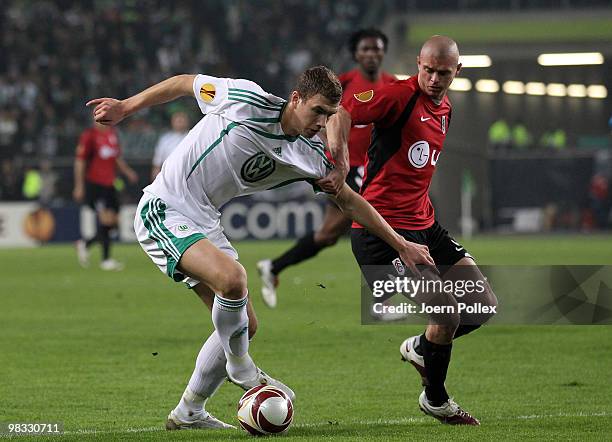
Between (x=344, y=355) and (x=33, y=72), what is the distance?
21.4m

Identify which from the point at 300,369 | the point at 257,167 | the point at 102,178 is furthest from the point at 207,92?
the point at 102,178

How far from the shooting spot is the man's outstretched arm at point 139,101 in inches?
223

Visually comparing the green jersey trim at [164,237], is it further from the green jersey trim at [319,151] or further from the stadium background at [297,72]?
the stadium background at [297,72]

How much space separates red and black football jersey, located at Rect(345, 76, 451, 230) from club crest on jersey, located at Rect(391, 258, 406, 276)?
0.59 feet

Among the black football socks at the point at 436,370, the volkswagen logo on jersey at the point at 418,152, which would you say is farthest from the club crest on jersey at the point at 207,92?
the black football socks at the point at 436,370

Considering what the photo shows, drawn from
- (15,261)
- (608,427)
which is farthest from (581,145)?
(608,427)

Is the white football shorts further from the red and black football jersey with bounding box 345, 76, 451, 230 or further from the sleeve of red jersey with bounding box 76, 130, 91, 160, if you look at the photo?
the sleeve of red jersey with bounding box 76, 130, 91, 160

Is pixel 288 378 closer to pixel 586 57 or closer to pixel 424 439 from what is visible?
pixel 424 439

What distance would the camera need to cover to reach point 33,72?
28625 mm

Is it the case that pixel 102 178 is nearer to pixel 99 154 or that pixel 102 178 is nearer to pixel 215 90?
pixel 99 154

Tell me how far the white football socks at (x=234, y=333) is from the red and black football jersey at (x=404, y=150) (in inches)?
48.3

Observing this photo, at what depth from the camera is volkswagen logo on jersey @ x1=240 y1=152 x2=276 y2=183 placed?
5.61 metres

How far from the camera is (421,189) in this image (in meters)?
6.52

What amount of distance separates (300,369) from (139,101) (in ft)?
9.06
